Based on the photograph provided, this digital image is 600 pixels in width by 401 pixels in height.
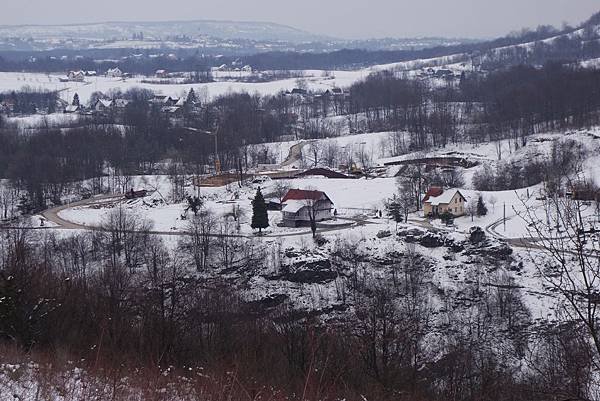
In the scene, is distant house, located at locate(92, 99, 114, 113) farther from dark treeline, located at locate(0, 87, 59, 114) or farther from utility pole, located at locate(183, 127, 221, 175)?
utility pole, located at locate(183, 127, 221, 175)

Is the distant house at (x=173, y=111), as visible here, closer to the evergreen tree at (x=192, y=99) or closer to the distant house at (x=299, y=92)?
the evergreen tree at (x=192, y=99)

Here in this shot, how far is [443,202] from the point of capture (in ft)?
45.5

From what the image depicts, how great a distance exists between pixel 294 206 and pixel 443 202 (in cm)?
283

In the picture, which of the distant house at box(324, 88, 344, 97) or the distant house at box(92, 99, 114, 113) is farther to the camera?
the distant house at box(324, 88, 344, 97)

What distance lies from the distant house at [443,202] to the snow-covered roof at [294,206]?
2435 millimetres

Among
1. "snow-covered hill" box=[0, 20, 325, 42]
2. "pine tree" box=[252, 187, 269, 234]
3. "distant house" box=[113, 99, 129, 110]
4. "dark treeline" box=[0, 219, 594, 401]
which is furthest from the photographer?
"snow-covered hill" box=[0, 20, 325, 42]

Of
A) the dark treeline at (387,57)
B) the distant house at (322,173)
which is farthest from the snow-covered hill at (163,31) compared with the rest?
the distant house at (322,173)

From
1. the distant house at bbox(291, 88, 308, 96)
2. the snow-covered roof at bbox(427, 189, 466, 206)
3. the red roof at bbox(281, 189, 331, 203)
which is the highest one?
the distant house at bbox(291, 88, 308, 96)

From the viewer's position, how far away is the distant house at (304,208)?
45.1 ft

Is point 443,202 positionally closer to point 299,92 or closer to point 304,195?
point 304,195

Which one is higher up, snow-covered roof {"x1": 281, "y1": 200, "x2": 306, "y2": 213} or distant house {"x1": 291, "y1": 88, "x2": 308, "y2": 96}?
distant house {"x1": 291, "y1": 88, "x2": 308, "y2": 96}

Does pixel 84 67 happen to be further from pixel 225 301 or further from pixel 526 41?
pixel 225 301

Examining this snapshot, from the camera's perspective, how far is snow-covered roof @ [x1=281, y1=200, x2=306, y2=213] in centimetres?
1373

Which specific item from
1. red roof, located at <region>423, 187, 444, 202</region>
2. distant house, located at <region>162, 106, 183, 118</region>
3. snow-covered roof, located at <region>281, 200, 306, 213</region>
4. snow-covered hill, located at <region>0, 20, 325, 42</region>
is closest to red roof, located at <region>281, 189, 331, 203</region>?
snow-covered roof, located at <region>281, 200, 306, 213</region>
